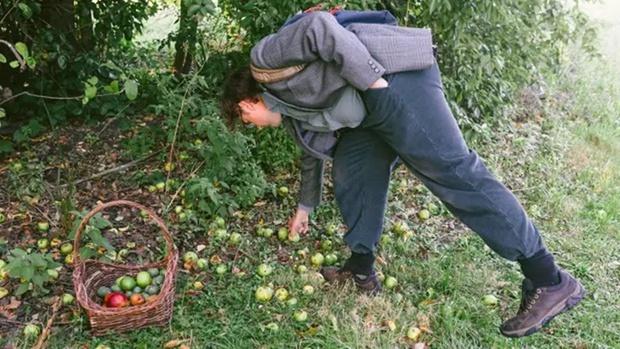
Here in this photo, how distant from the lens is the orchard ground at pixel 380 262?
285 cm

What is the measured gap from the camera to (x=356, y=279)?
316 cm

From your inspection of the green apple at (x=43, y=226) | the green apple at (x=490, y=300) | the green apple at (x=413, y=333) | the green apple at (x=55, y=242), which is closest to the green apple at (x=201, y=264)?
the green apple at (x=55, y=242)

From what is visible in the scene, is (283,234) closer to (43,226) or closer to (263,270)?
(263,270)

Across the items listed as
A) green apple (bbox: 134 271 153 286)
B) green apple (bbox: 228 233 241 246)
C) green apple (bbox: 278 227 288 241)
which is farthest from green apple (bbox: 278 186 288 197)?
green apple (bbox: 134 271 153 286)

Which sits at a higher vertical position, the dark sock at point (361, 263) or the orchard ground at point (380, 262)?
the dark sock at point (361, 263)

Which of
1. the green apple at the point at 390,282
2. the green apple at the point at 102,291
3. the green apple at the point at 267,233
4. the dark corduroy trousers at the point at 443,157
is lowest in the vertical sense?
the green apple at the point at 267,233

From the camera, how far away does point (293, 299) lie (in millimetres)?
3035

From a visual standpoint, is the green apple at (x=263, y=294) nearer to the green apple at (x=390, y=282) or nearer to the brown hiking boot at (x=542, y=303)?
the green apple at (x=390, y=282)

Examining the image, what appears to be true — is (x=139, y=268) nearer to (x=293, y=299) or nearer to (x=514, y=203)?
(x=293, y=299)

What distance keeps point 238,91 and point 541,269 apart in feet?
4.95

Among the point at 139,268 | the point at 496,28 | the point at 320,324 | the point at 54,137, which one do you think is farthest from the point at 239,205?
the point at 496,28

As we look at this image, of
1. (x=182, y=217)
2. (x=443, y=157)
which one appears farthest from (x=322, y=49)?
(x=182, y=217)

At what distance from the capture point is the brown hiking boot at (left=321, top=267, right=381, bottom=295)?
3.14 meters

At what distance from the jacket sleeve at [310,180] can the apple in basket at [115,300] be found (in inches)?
42.2
